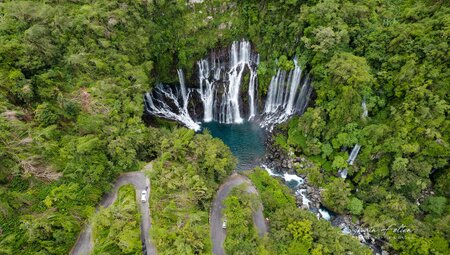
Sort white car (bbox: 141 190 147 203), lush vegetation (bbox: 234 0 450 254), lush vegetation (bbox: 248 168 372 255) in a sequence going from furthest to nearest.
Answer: lush vegetation (bbox: 234 0 450 254)
white car (bbox: 141 190 147 203)
lush vegetation (bbox: 248 168 372 255)

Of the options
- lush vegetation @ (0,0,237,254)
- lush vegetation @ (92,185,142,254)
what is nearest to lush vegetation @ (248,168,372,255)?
lush vegetation @ (92,185,142,254)

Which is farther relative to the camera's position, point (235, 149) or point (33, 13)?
point (235, 149)

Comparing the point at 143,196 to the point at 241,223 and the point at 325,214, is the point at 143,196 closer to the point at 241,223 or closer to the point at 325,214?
the point at 241,223

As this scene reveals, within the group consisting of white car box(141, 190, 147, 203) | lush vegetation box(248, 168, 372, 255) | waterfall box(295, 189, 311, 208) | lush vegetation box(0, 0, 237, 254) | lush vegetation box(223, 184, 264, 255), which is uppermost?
lush vegetation box(0, 0, 237, 254)

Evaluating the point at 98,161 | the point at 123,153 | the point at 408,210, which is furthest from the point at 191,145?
the point at 408,210

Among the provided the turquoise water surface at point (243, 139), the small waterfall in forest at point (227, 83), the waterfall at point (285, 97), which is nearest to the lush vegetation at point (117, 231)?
the turquoise water surface at point (243, 139)

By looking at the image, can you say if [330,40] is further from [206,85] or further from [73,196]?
[73,196]

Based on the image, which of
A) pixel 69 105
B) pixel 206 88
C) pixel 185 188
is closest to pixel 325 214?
pixel 185 188

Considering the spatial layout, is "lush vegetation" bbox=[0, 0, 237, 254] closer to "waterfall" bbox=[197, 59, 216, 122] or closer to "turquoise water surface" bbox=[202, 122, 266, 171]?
"waterfall" bbox=[197, 59, 216, 122]
